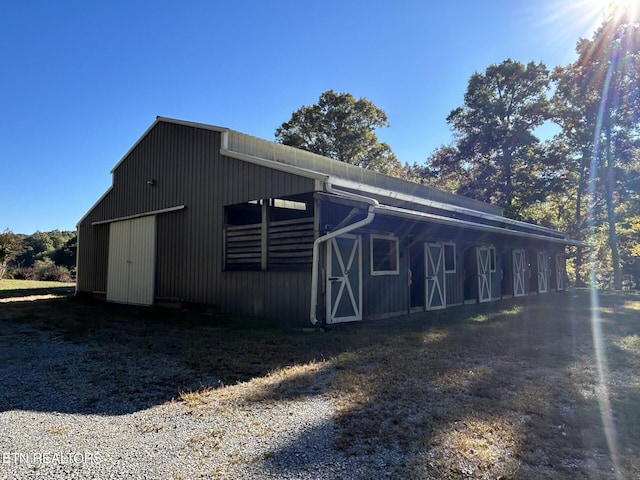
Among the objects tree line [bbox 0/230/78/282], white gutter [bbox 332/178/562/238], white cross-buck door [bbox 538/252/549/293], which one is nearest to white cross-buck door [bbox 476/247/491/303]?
white gutter [bbox 332/178/562/238]

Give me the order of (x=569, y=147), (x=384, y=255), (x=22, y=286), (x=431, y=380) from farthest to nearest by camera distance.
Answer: (x=569, y=147), (x=22, y=286), (x=384, y=255), (x=431, y=380)

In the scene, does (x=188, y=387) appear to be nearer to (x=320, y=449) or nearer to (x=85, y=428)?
(x=85, y=428)

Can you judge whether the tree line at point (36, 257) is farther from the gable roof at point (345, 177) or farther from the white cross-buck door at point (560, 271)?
the white cross-buck door at point (560, 271)

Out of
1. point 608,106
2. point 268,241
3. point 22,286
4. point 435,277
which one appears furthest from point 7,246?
point 608,106

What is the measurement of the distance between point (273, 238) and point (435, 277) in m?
4.21

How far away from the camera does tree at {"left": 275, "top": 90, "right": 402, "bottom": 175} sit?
2420cm

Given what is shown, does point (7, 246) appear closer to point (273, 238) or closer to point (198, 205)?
point (198, 205)

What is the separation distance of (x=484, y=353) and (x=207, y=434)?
3585 millimetres

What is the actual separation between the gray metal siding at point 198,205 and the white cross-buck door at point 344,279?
0.42 m

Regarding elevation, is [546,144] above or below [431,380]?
above

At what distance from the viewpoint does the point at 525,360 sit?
450 centimetres

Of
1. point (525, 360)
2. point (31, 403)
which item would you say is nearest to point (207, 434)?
point (31, 403)

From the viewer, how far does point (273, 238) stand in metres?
7.21

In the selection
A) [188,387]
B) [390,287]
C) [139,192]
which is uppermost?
[139,192]
